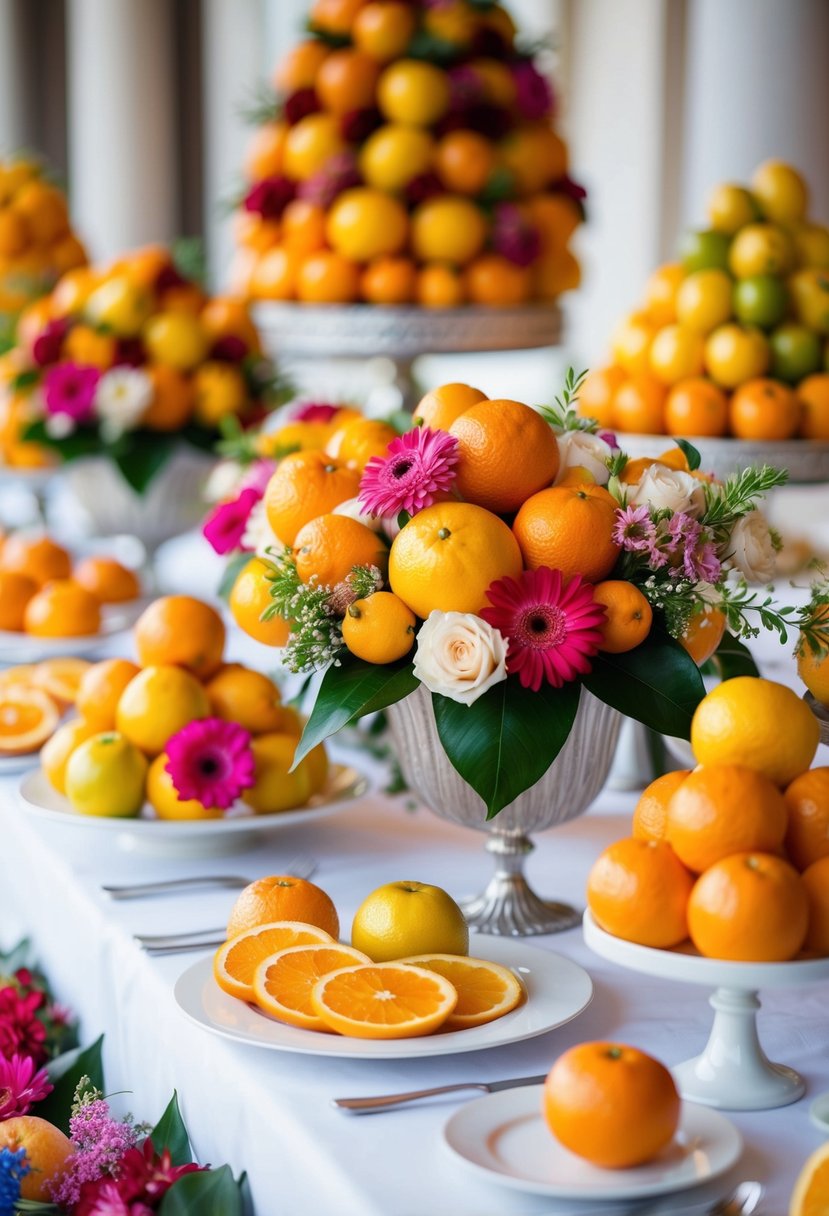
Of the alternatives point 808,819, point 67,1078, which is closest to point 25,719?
point 67,1078

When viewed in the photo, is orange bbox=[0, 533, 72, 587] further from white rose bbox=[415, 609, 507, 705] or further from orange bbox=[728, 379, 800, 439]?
white rose bbox=[415, 609, 507, 705]

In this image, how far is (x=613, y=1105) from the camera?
27.8 inches

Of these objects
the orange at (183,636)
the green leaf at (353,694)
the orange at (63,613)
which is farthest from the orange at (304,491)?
the orange at (63,613)

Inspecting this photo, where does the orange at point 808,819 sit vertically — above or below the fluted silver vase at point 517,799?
above

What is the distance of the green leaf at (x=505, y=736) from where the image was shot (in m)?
0.92

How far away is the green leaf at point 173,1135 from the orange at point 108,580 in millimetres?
1039

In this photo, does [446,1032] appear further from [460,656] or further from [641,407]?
[641,407]

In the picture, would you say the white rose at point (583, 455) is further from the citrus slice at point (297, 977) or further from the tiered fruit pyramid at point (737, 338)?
the tiered fruit pyramid at point (737, 338)

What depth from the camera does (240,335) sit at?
2.12 metres

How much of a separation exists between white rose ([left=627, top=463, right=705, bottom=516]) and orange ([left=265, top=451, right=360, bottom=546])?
0.69 feet

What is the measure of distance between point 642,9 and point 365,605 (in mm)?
4803

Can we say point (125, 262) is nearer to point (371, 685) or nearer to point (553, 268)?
point (553, 268)

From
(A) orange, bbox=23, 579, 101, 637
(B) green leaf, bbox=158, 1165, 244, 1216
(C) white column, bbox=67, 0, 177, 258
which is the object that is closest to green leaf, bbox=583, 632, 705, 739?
(B) green leaf, bbox=158, 1165, 244, 1216

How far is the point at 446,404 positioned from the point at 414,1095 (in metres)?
0.47
